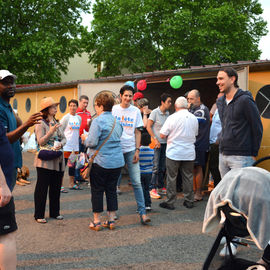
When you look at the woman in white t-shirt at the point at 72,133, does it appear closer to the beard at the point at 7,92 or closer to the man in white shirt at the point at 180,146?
the man in white shirt at the point at 180,146

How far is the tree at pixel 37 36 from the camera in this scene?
2184cm

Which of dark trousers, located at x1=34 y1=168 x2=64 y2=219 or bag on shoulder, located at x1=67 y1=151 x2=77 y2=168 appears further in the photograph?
bag on shoulder, located at x1=67 y1=151 x2=77 y2=168

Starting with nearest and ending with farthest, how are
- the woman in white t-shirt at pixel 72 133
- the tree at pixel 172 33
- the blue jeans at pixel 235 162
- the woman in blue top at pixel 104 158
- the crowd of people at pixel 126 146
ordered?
the crowd of people at pixel 126 146
the blue jeans at pixel 235 162
the woman in blue top at pixel 104 158
the woman in white t-shirt at pixel 72 133
the tree at pixel 172 33

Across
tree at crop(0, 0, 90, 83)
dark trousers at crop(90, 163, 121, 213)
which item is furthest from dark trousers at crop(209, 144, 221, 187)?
tree at crop(0, 0, 90, 83)

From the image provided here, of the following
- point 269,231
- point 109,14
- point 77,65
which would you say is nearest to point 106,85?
point 269,231

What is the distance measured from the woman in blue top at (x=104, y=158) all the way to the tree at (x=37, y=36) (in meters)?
17.9

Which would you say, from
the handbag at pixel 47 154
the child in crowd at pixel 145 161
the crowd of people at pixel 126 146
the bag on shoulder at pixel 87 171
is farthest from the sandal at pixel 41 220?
the child in crowd at pixel 145 161

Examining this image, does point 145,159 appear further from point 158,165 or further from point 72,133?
point 72,133

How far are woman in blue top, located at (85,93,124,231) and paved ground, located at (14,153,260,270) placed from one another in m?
0.42

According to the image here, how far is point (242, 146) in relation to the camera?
432cm

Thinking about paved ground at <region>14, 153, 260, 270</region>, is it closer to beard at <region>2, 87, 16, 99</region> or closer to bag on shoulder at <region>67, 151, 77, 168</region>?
bag on shoulder at <region>67, 151, 77, 168</region>

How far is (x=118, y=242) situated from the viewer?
462 cm

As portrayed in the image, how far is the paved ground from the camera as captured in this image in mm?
3951

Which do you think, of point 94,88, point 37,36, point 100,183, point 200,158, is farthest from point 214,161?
point 37,36
